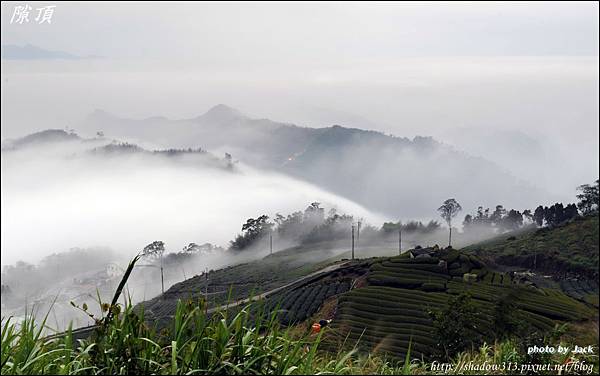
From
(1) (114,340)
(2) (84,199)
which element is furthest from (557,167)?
(1) (114,340)

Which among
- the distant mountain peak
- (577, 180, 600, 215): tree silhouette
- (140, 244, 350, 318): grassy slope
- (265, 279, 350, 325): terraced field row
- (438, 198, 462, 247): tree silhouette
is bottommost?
(265, 279, 350, 325): terraced field row

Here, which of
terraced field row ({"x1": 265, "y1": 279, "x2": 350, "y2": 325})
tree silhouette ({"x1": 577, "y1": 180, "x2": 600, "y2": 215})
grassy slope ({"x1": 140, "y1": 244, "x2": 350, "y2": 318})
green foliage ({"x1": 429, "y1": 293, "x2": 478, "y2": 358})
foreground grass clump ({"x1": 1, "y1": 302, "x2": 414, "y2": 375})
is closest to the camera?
foreground grass clump ({"x1": 1, "y1": 302, "x2": 414, "y2": 375})

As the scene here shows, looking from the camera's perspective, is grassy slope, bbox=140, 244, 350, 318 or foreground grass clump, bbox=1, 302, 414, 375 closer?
foreground grass clump, bbox=1, 302, 414, 375

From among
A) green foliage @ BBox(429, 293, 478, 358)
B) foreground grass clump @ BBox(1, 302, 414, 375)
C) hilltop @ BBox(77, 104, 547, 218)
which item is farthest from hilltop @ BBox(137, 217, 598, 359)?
foreground grass clump @ BBox(1, 302, 414, 375)

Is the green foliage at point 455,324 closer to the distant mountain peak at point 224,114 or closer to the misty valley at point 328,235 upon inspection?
the misty valley at point 328,235

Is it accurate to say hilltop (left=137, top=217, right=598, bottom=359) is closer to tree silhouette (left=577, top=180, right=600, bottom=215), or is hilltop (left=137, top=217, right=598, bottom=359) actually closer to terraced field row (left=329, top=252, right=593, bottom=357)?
terraced field row (left=329, top=252, right=593, bottom=357)

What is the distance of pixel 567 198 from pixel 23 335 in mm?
17423

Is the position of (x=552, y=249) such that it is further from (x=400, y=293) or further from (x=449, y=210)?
(x=400, y=293)

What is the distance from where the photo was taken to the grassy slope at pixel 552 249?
12.6m

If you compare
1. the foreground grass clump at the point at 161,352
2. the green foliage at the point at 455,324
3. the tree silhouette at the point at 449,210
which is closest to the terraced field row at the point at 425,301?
the green foliage at the point at 455,324

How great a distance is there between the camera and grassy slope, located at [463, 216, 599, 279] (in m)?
12.6

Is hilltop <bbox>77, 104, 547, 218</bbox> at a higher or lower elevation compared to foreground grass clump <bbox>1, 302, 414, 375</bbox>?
higher

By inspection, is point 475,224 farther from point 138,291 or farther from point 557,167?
point 557,167

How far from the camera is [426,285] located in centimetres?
1112
